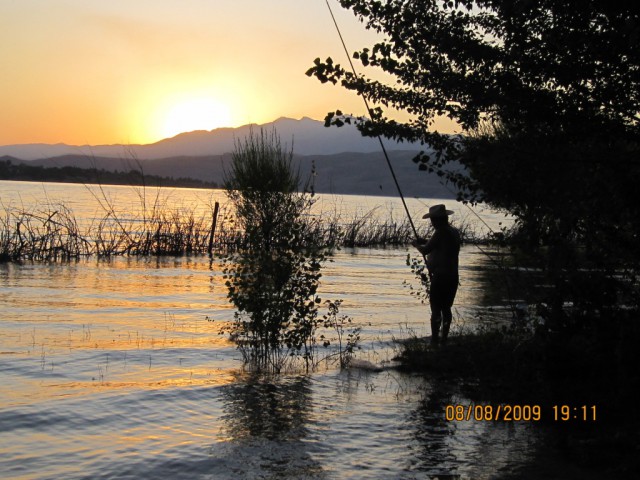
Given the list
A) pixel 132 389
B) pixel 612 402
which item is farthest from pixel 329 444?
pixel 132 389

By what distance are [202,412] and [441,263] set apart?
4.54 meters

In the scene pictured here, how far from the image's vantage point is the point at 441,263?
1070cm

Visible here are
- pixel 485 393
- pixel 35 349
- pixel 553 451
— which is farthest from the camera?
pixel 35 349

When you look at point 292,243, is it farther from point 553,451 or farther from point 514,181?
point 553,451

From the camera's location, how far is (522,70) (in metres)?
7.03

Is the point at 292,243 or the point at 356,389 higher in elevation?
the point at 292,243

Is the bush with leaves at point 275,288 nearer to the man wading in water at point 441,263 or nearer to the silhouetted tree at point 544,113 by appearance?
the man wading in water at point 441,263

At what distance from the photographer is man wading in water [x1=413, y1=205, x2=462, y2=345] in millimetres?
10703

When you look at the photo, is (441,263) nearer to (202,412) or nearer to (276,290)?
(276,290)

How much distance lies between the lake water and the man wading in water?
50.3 inches

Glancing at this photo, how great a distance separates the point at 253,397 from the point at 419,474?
10.5 feet
